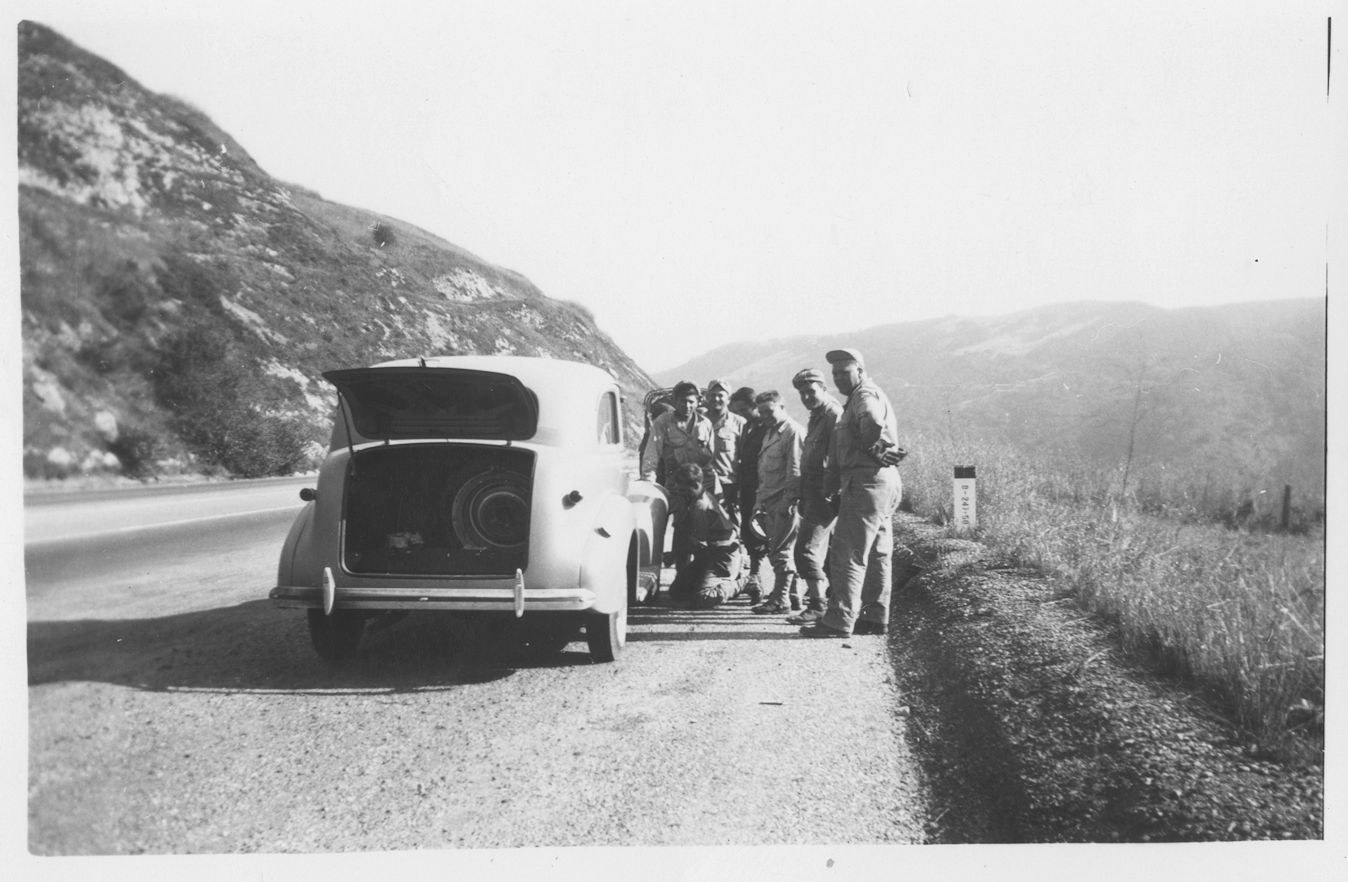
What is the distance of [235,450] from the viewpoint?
717 centimetres

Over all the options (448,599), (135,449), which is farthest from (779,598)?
(135,449)

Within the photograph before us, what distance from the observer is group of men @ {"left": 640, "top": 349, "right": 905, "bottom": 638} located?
16.0 feet

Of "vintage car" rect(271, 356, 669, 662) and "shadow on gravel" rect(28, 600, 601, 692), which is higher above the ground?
"vintage car" rect(271, 356, 669, 662)

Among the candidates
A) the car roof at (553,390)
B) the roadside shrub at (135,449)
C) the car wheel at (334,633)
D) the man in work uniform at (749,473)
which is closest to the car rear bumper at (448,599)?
the car wheel at (334,633)

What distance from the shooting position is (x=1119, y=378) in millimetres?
6094

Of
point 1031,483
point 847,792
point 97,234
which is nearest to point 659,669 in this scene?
point 847,792

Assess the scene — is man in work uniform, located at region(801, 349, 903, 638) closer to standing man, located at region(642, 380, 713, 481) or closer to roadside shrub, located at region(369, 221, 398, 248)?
standing man, located at region(642, 380, 713, 481)

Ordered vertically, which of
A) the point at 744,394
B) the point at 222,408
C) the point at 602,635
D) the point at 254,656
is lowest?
the point at 254,656

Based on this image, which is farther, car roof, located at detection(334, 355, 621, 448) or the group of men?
the group of men

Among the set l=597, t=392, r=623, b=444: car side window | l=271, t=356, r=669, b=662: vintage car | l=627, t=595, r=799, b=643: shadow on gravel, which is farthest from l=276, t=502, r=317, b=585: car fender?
l=627, t=595, r=799, b=643: shadow on gravel

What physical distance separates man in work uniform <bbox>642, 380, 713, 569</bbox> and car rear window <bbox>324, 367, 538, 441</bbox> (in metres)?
2.12

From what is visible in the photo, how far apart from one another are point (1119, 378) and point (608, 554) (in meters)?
4.30

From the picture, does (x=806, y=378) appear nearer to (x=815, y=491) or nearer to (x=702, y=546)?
(x=815, y=491)

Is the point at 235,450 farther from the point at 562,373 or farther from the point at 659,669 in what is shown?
the point at 659,669
